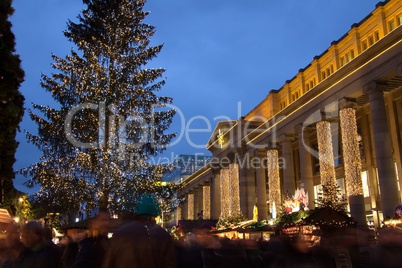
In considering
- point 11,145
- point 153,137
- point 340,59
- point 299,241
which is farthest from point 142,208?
point 340,59

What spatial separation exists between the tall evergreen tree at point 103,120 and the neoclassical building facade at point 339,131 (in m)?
5.94

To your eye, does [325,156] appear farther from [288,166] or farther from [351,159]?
[288,166]

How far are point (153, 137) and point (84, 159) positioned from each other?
501 cm

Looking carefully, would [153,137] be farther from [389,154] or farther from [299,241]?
[299,241]

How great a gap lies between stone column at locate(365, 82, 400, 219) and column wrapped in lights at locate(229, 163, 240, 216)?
72.8ft

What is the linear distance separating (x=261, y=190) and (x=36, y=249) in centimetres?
3856

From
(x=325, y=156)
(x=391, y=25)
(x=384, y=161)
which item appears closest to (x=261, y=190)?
(x=325, y=156)

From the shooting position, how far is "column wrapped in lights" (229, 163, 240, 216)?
45.2m

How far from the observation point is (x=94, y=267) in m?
7.24

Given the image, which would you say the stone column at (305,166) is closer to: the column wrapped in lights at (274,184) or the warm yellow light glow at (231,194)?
the column wrapped in lights at (274,184)

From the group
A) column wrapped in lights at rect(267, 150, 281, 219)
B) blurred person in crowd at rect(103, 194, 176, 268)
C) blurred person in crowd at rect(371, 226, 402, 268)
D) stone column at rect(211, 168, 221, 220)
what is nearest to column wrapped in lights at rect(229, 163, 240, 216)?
column wrapped in lights at rect(267, 150, 281, 219)

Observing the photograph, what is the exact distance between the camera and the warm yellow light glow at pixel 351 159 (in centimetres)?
2625

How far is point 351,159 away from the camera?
26469 mm

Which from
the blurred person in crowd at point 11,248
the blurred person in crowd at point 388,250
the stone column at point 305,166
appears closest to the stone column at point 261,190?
the stone column at point 305,166
